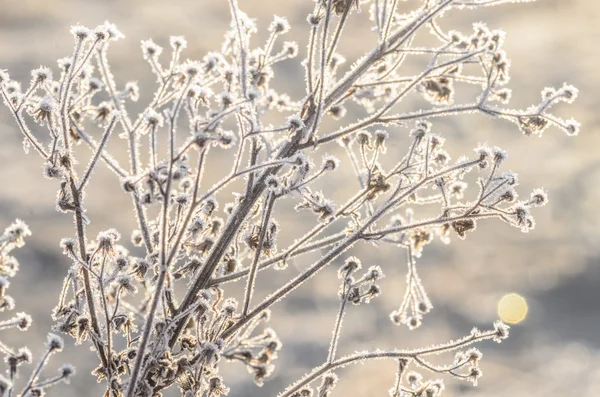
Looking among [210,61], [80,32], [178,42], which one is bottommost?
[210,61]

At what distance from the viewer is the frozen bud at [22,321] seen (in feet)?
12.5

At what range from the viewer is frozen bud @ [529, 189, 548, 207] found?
421cm

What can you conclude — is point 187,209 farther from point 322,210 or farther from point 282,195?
point 322,210

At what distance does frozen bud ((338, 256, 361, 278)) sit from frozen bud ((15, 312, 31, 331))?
74.5 inches

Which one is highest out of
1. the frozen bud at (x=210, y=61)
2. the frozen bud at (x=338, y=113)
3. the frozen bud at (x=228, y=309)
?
the frozen bud at (x=338, y=113)

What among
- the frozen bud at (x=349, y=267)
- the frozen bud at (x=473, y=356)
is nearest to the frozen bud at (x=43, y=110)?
the frozen bud at (x=349, y=267)

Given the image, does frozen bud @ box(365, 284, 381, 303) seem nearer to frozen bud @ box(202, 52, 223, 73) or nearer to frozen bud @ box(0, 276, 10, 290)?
frozen bud @ box(202, 52, 223, 73)

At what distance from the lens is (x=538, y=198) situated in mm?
4219

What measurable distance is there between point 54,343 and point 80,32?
1673mm

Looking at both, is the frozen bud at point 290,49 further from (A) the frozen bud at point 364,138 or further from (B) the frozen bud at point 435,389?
(B) the frozen bud at point 435,389

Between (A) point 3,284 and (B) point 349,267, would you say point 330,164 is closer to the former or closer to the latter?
(B) point 349,267

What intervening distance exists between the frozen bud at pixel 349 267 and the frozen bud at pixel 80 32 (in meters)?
2.09

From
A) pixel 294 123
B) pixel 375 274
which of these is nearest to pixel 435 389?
pixel 375 274

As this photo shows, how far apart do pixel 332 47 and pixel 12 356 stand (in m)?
2.42
